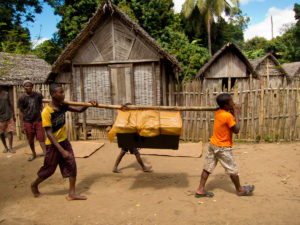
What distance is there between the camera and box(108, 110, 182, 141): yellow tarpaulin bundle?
9.94 feet

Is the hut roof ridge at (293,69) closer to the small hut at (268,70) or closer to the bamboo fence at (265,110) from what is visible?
the small hut at (268,70)

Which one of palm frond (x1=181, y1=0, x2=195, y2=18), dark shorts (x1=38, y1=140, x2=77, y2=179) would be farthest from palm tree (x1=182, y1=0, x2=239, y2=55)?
dark shorts (x1=38, y1=140, x2=77, y2=179)

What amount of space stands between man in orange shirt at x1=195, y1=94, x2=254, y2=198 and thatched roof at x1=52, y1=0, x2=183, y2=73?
3526 mm

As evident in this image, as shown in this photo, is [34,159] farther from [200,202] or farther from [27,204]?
[200,202]

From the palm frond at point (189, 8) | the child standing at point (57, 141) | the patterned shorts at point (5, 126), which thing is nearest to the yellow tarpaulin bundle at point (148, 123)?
the child standing at point (57, 141)

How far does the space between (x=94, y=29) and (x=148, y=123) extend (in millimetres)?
5108

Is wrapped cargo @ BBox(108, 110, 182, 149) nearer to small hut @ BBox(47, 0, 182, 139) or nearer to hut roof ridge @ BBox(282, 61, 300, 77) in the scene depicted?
small hut @ BBox(47, 0, 182, 139)

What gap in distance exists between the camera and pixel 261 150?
579 centimetres

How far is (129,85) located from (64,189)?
13.1ft

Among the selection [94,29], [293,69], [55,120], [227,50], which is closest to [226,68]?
[227,50]

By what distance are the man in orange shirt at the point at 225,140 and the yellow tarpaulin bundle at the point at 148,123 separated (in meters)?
0.60

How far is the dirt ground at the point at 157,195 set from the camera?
285 centimetres

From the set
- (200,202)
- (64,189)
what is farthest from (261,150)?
(64,189)

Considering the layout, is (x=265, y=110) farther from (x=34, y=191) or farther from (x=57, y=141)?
(x=34, y=191)
